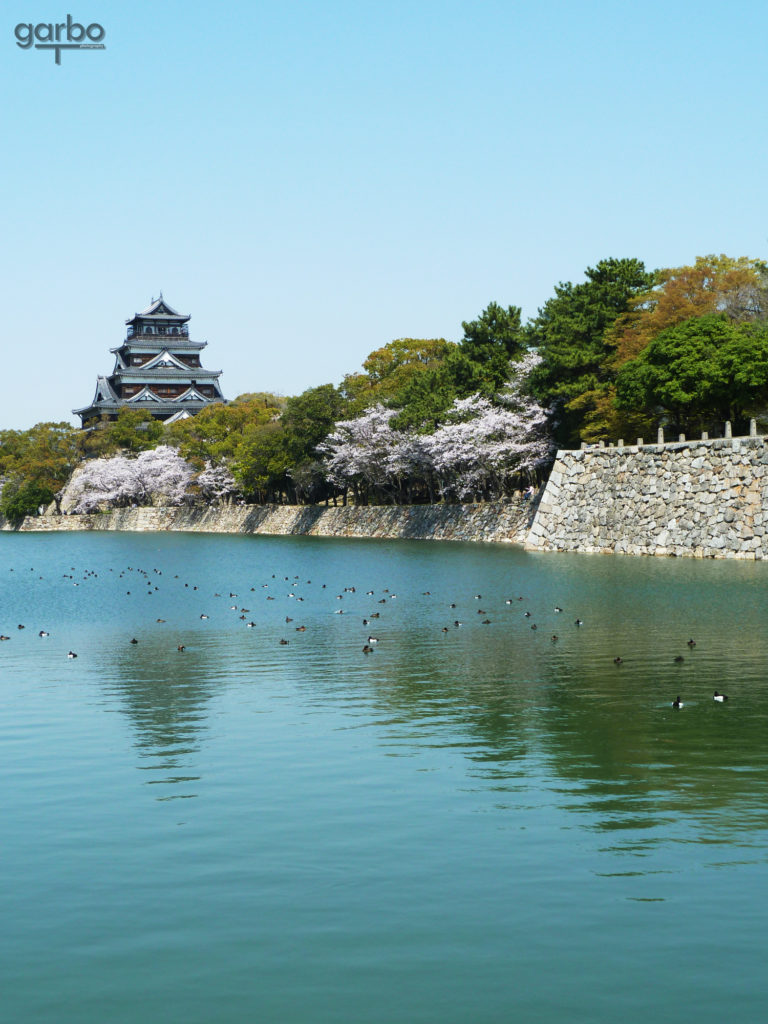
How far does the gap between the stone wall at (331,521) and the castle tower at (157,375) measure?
1993 cm

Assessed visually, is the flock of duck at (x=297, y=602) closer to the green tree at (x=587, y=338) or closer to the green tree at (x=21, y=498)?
the green tree at (x=587, y=338)

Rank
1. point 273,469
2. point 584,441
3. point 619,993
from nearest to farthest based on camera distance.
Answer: point 619,993 → point 584,441 → point 273,469

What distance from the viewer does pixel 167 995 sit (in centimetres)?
663

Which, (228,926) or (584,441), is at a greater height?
(584,441)

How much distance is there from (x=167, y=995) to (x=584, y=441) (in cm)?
5113

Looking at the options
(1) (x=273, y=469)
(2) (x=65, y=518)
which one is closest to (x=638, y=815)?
(1) (x=273, y=469)

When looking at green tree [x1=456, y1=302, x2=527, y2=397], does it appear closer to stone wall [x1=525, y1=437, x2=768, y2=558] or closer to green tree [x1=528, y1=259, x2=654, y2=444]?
green tree [x1=528, y1=259, x2=654, y2=444]

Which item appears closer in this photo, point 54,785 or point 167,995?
point 167,995

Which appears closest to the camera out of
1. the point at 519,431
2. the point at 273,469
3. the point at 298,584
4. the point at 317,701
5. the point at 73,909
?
the point at 73,909

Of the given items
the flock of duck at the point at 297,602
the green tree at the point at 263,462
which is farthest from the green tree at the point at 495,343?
the flock of duck at the point at 297,602

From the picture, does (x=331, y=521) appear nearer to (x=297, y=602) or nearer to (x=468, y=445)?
(x=468, y=445)

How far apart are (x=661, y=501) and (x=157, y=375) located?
9331 centimetres

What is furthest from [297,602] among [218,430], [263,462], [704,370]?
[218,430]

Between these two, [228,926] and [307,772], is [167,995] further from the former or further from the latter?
[307,772]
